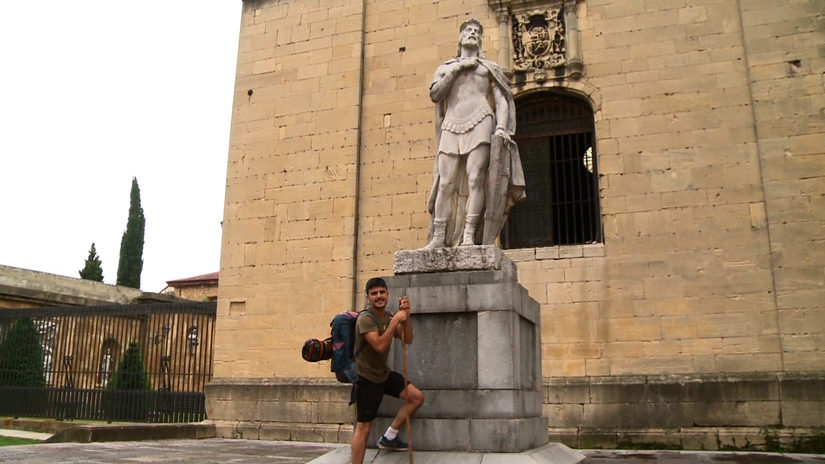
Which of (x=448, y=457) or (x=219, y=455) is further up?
(x=448, y=457)

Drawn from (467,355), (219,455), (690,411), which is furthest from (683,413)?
(219,455)

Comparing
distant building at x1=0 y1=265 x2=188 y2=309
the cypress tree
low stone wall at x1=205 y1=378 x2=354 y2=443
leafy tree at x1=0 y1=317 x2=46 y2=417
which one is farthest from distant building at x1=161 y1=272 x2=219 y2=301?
low stone wall at x1=205 y1=378 x2=354 y2=443

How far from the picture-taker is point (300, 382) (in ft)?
40.8

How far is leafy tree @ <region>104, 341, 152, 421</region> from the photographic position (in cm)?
1394

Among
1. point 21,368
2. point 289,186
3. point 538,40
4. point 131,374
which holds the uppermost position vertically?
point 538,40

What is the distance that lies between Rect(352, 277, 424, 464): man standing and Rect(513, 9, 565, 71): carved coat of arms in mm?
8245

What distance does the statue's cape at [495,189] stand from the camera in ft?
22.8

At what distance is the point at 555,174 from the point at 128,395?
9761 millimetres

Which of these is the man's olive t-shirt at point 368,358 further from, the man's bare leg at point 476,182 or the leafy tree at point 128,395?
the leafy tree at point 128,395

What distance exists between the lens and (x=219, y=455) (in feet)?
29.0

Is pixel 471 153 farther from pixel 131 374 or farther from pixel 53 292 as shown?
pixel 53 292

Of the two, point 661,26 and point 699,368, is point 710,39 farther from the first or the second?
point 699,368

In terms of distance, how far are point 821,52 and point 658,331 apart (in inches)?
210

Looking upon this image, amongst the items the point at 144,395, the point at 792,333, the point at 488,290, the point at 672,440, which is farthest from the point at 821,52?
the point at 144,395
